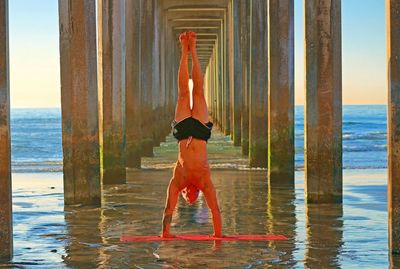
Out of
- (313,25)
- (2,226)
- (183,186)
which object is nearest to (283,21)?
(313,25)

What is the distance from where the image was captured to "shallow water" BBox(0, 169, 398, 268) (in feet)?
23.0

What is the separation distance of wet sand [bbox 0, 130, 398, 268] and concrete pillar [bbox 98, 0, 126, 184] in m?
0.45

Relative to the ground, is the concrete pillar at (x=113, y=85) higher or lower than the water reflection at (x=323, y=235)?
higher

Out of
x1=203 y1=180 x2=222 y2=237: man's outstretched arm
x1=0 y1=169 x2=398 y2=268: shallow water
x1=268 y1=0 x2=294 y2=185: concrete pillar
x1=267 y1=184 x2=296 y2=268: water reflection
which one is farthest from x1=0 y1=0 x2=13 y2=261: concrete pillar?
x1=268 y1=0 x2=294 y2=185: concrete pillar

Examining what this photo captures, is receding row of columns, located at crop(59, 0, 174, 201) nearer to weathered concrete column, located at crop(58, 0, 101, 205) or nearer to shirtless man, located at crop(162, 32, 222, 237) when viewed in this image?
weathered concrete column, located at crop(58, 0, 101, 205)

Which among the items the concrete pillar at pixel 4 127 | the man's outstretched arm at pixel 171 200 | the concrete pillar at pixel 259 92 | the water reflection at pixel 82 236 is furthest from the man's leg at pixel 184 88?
the concrete pillar at pixel 259 92

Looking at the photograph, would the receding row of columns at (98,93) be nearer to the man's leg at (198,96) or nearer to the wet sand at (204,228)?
the wet sand at (204,228)

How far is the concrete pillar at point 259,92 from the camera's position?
16609mm

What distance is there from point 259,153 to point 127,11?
13.0 feet

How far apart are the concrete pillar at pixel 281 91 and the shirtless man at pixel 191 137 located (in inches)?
203

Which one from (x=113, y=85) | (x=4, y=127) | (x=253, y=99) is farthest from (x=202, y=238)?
(x=253, y=99)

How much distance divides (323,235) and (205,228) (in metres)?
1.19

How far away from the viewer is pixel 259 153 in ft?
Result: 55.0

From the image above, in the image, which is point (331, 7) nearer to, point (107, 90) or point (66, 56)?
point (66, 56)
